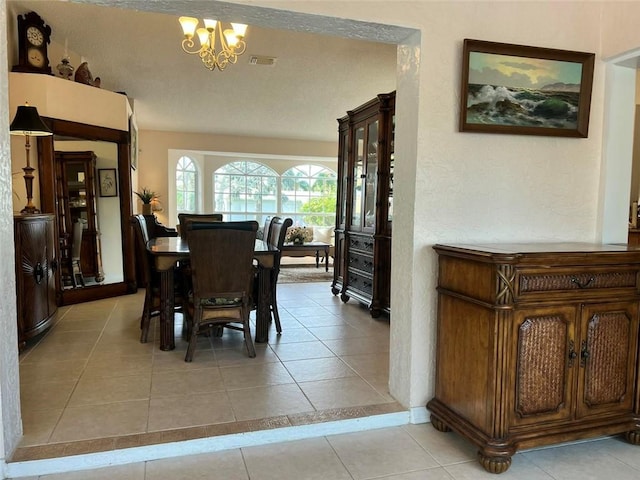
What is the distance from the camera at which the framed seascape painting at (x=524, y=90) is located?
2188mm

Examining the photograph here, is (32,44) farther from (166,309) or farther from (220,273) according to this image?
(220,273)

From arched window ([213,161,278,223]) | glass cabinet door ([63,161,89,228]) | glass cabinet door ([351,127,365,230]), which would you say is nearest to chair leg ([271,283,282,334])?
glass cabinet door ([351,127,365,230])

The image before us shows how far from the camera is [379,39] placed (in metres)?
2.26

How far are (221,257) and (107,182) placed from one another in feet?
9.51

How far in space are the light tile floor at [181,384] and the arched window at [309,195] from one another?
561cm

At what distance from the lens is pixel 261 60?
4676mm

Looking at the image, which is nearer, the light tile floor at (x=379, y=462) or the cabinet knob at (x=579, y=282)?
the light tile floor at (x=379, y=462)

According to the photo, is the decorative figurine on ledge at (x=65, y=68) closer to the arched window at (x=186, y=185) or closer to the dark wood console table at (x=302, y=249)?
the arched window at (x=186, y=185)

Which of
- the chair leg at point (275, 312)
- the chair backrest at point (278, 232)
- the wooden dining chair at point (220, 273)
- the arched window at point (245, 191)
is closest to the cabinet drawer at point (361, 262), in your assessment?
the chair backrest at point (278, 232)

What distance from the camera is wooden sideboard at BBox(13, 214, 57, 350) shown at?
295cm

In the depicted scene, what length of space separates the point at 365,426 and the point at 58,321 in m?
3.08

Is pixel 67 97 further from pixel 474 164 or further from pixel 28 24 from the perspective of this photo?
pixel 474 164

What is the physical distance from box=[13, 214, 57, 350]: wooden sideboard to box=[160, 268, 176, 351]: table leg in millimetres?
879

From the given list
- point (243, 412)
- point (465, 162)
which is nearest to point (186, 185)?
point (243, 412)
